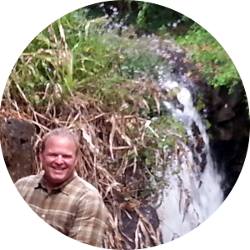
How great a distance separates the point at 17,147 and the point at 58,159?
121mm

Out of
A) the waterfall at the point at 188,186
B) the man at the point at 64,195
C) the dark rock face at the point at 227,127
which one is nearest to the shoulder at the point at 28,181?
the man at the point at 64,195

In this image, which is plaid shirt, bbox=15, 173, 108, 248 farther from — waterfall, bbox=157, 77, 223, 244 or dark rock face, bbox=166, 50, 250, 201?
dark rock face, bbox=166, 50, 250, 201

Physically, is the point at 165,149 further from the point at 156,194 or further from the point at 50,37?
the point at 50,37

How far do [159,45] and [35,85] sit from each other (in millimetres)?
361

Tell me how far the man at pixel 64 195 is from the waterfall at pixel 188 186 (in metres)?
0.18

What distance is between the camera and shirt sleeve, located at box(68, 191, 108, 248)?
101cm

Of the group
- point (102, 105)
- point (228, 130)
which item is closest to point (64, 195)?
point (102, 105)

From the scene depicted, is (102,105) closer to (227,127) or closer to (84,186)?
(84,186)

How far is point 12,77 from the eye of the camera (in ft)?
3.49

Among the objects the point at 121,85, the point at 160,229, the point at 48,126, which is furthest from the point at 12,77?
the point at 160,229

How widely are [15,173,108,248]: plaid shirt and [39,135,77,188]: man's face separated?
0.02m

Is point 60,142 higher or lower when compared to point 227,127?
lower

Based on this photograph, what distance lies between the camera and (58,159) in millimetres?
1015

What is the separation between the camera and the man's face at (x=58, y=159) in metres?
1.02
